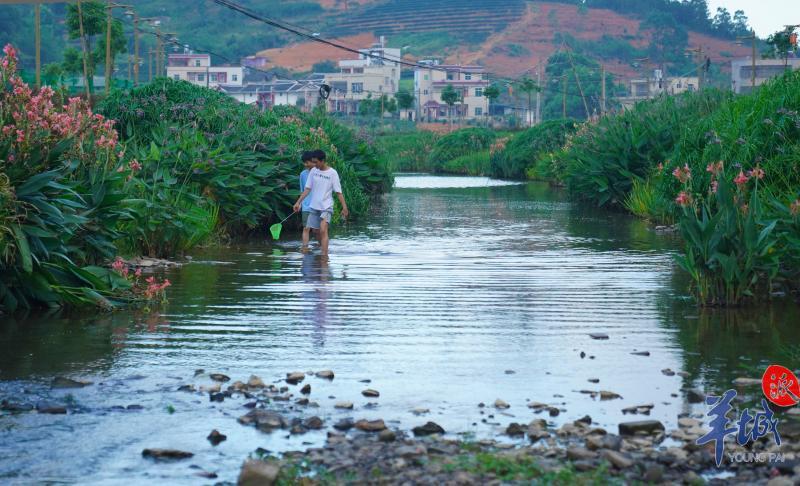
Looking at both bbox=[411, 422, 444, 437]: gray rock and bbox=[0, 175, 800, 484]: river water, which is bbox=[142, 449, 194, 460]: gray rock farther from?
bbox=[411, 422, 444, 437]: gray rock

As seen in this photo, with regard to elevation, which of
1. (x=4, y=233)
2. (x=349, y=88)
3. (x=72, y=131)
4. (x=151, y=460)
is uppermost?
(x=349, y=88)

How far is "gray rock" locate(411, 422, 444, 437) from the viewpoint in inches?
277

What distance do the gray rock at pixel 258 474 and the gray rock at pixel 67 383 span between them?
2.61m

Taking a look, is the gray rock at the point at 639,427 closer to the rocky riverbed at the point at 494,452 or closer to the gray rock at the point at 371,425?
the rocky riverbed at the point at 494,452

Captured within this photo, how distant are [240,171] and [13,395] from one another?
45.1ft

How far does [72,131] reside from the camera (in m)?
13.0

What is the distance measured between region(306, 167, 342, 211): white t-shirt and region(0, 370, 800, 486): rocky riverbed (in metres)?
11.0

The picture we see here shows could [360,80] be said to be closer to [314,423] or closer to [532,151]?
[532,151]

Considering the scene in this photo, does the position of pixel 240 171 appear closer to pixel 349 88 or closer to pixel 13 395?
pixel 13 395

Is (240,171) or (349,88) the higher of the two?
(349,88)

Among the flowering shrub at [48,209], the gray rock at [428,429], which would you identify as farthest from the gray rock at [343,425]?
the flowering shrub at [48,209]

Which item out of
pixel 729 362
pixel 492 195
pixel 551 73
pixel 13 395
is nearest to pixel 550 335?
pixel 729 362

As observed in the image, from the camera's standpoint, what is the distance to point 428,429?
7059 mm

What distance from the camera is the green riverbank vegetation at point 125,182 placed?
11688 millimetres
